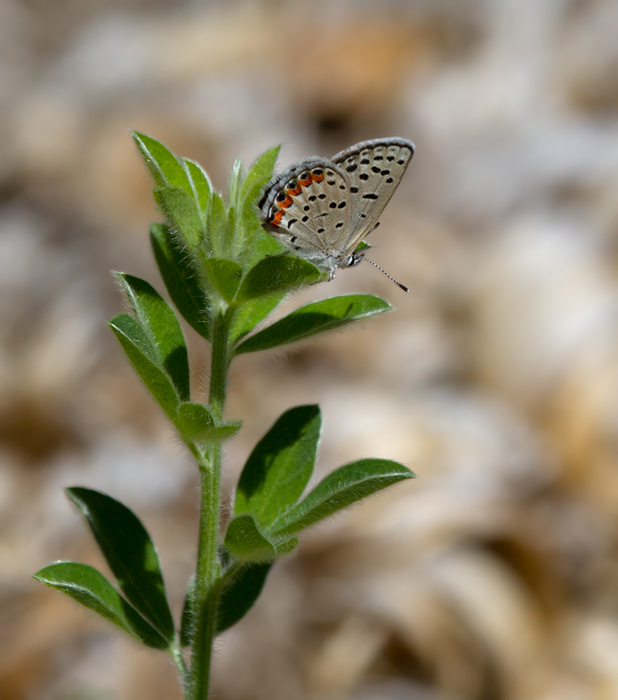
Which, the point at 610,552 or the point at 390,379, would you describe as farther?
the point at 390,379

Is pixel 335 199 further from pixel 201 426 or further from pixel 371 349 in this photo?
pixel 371 349

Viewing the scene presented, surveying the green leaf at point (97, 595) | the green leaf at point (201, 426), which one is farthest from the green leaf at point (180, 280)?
the green leaf at point (97, 595)

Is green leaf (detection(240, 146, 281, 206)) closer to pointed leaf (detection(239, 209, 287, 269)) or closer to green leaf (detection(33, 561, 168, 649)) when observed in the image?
pointed leaf (detection(239, 209, 287, 269))

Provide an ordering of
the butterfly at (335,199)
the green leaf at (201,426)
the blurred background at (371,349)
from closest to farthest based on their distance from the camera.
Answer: the green leaf at (201,426), the butterfly at (335,199), the blurred background at (371,349)

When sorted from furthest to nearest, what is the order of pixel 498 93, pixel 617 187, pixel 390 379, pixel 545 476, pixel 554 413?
pixel 498 93, pixel 617 187, pixel 390 379, pixel 554 413, pixel 545 476

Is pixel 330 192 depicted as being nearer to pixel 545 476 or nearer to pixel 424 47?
pixel 545 476

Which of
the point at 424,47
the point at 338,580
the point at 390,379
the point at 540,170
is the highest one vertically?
the point at 424,47

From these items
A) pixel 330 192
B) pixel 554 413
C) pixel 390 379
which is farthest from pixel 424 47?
pixel 330 192

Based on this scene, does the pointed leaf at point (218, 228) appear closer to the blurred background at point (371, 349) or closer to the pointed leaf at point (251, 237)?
the pointed leaf at point (251, 237)
